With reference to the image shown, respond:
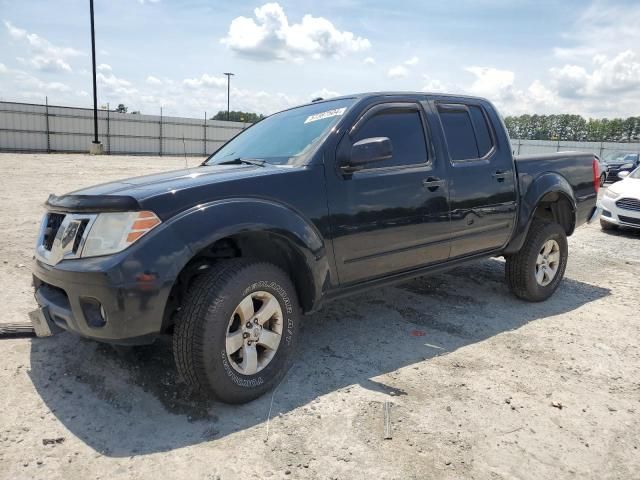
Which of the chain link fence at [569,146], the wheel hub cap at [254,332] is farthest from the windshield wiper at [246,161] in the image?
the chain link fence at [569,146]

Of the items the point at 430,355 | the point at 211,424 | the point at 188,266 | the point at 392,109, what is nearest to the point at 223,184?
the point at 188,266

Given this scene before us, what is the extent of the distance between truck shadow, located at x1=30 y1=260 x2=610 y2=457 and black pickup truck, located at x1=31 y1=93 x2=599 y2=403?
0.73 ft

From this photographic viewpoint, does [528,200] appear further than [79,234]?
Yes

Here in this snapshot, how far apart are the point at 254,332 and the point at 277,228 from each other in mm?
607

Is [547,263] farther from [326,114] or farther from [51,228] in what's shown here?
[51,228]

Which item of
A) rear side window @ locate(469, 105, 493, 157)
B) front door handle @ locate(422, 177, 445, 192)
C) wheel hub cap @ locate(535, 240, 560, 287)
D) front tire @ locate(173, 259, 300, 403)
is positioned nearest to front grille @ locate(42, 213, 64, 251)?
front tire @ locate(173, 259, 300, 403)

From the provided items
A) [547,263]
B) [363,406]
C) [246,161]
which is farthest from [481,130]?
[363,406]

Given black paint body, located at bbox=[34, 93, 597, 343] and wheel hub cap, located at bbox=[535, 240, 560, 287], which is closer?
black paint body, located at bbox=[34, 93, 597, 343]

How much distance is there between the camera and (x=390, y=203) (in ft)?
11.2

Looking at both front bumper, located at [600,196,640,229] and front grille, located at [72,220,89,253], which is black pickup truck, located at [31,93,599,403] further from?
front bumper, located at [600,196,640,229]

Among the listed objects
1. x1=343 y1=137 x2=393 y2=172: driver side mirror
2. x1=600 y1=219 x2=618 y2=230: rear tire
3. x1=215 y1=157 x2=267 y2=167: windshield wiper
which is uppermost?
x1=343 y1=137 x2=393 y2=172: driver side mirror

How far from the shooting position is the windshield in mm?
3334

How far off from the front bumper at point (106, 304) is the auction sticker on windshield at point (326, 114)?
1.71 m

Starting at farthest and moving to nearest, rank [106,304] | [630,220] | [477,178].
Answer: [630,220] → [477,178] → [106,304]
